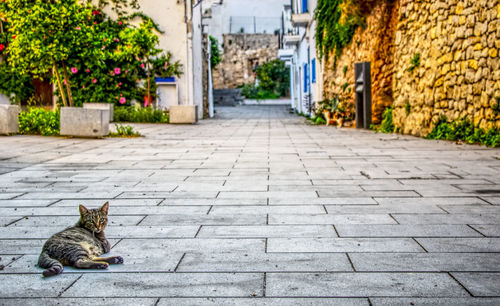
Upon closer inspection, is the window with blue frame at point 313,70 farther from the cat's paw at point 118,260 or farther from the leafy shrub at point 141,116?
the cat's paw at point 118,260

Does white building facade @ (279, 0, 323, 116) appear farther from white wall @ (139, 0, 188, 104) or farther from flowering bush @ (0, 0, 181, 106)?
flowering bush @ (0, 0, 181, 106)

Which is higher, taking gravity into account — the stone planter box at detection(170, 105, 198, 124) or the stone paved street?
the stone planter box at detection(170, 105, 198, 124)

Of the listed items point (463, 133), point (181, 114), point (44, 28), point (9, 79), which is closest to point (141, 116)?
point (181, 114)

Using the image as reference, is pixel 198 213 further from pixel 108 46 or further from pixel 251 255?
pixel 108 46

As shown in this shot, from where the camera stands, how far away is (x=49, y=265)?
254 cm

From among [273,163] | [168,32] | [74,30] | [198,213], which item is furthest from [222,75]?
[198,213]

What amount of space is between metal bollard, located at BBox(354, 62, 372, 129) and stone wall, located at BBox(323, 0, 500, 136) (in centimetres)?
26

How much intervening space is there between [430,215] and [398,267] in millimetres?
1208

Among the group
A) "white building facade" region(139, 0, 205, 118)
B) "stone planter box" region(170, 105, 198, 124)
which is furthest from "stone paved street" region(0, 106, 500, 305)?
"white building facade" region(139, 0, 205, 118)

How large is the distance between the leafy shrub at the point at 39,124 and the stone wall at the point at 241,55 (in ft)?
104

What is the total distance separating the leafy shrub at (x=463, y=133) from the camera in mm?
7465

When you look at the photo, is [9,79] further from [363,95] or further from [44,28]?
[363,95]

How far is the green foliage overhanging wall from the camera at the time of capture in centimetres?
1298

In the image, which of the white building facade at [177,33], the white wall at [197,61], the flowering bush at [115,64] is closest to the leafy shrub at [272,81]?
the white wall at [197,61]
